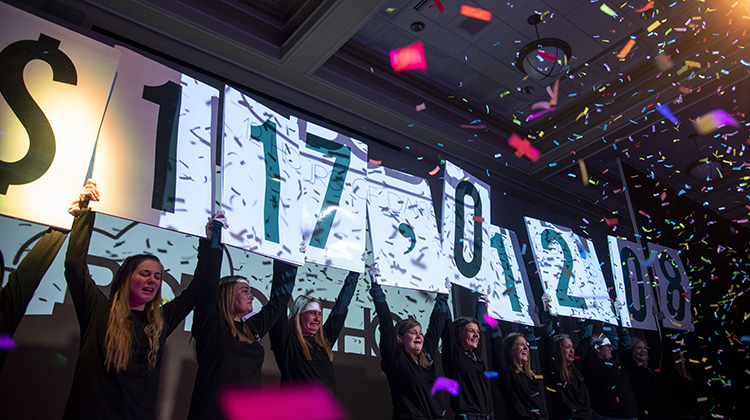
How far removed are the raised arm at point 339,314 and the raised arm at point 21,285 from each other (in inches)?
61.3

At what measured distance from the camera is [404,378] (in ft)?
10.5

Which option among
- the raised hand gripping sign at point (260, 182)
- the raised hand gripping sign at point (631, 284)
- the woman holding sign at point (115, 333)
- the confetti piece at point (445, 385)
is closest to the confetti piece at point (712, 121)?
the raised hand gripping sign at point (631, 284)

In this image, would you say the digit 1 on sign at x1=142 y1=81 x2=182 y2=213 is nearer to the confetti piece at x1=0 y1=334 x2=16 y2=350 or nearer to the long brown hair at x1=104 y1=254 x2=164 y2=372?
the long brown hair at x1=104 y1=254 x2=164 y2=372

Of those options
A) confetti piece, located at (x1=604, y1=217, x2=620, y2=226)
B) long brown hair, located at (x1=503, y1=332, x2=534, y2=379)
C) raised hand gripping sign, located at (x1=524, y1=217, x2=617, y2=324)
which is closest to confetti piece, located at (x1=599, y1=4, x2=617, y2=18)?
raised hand gripping sign, located at (x1=524, y1=217, x2=617, y2=324)

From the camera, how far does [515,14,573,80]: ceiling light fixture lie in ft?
12.3

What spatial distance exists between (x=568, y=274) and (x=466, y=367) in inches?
58.8

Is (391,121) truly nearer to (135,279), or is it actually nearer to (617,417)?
(135,279)

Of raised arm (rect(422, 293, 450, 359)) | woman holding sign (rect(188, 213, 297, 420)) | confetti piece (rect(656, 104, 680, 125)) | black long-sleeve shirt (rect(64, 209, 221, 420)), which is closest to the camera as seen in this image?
black long-sleeve shirt (rect(64, 209, 221, 420))

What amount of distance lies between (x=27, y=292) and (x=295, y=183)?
139 cm

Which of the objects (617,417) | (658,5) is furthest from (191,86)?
(617,417)

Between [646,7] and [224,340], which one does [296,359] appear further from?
[646,7]

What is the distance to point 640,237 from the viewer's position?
5039mm

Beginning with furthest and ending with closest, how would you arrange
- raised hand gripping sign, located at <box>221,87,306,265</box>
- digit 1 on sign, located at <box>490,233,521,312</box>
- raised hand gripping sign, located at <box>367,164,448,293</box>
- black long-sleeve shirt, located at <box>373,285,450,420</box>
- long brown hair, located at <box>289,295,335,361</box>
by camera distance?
digit 1 on sign, located at <box>490,233,521,312</box> → raised hand gripping sign, located at <box>367,164,448,293</box> → black long-sleeve shirt, located at <box>373,285,450,420</box> → long brown hair, located at <box>289,295,335,361</box> → raised hand gripping sign, located at <box>221,87,306,265</box>

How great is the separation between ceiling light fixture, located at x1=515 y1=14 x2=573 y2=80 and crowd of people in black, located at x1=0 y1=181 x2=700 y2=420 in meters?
1.75
